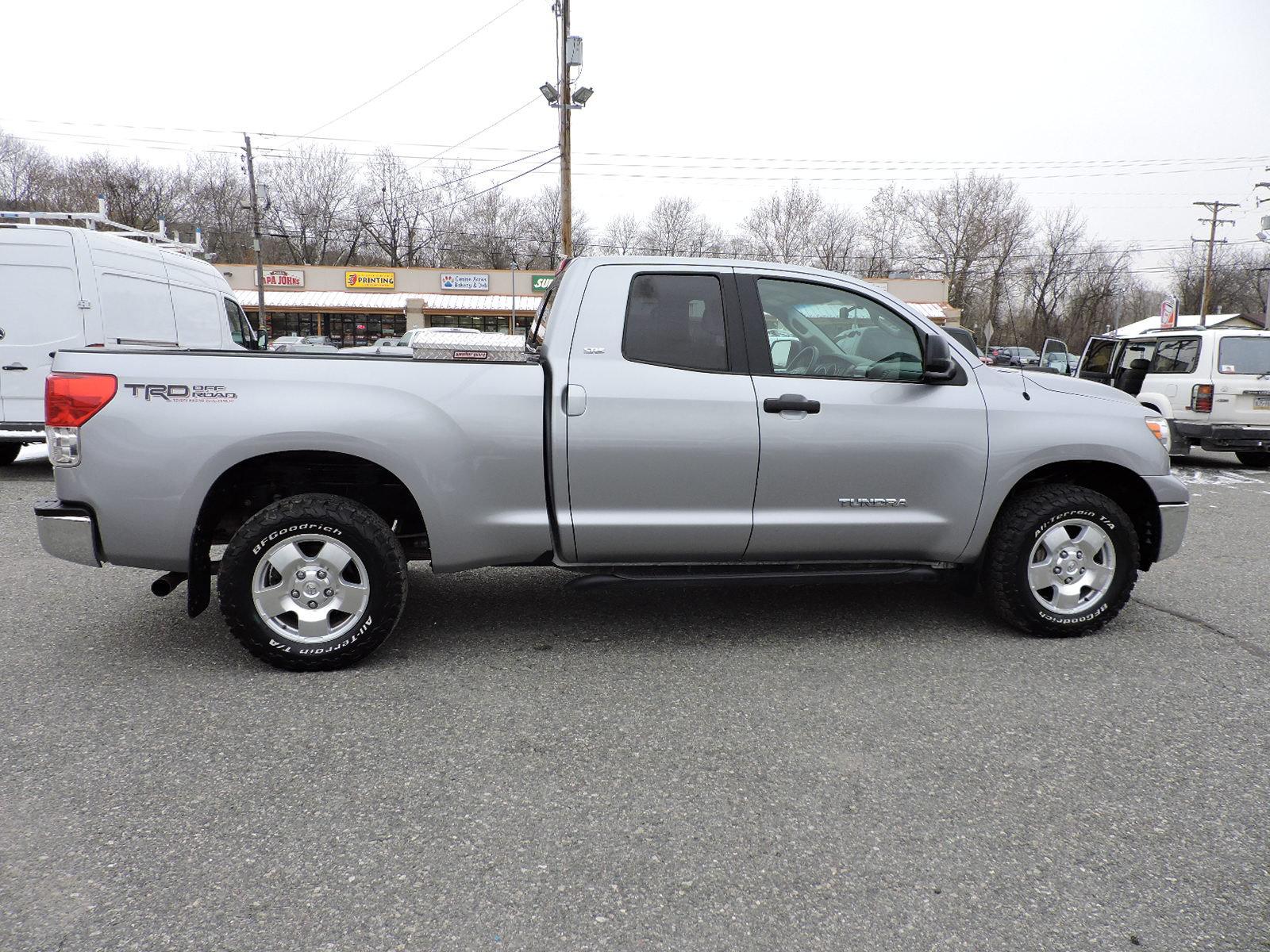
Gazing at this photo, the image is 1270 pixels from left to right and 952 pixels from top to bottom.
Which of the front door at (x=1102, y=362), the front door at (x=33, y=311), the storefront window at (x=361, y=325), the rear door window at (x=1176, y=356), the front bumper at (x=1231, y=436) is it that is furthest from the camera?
the storefront window at (x=361, y=325)

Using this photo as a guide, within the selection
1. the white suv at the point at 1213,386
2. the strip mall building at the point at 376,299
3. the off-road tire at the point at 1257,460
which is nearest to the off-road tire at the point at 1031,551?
the white suv at the point at 1213,386

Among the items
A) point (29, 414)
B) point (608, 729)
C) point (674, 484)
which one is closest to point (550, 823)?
point (608, 729)

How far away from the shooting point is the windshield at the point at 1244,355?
11.2 m

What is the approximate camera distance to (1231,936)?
218 centimetres

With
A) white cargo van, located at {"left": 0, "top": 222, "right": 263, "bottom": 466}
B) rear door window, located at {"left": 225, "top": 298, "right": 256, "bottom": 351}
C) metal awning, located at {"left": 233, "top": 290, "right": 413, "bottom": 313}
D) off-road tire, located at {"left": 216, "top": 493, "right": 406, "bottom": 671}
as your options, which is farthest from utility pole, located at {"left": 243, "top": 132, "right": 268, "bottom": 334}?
off-road tire, located at {"left": 216, "top": 493, "right": 406, "bottom": 671}

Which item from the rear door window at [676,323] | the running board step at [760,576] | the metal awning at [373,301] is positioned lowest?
the running board step at [760,576]

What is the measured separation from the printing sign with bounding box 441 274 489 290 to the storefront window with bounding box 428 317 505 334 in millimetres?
1731

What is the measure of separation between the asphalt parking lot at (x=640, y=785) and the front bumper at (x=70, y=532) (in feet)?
1.88

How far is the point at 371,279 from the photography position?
46250 mm

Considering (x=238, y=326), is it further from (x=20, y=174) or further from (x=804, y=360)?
(x=20, y=174)

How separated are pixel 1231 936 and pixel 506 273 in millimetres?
47146

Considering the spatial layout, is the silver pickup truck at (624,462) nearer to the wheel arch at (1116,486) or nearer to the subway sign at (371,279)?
the wheel arch at (1116,486)

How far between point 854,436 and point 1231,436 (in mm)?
9743

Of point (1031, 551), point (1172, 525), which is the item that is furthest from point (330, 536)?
point (1172, 525)
